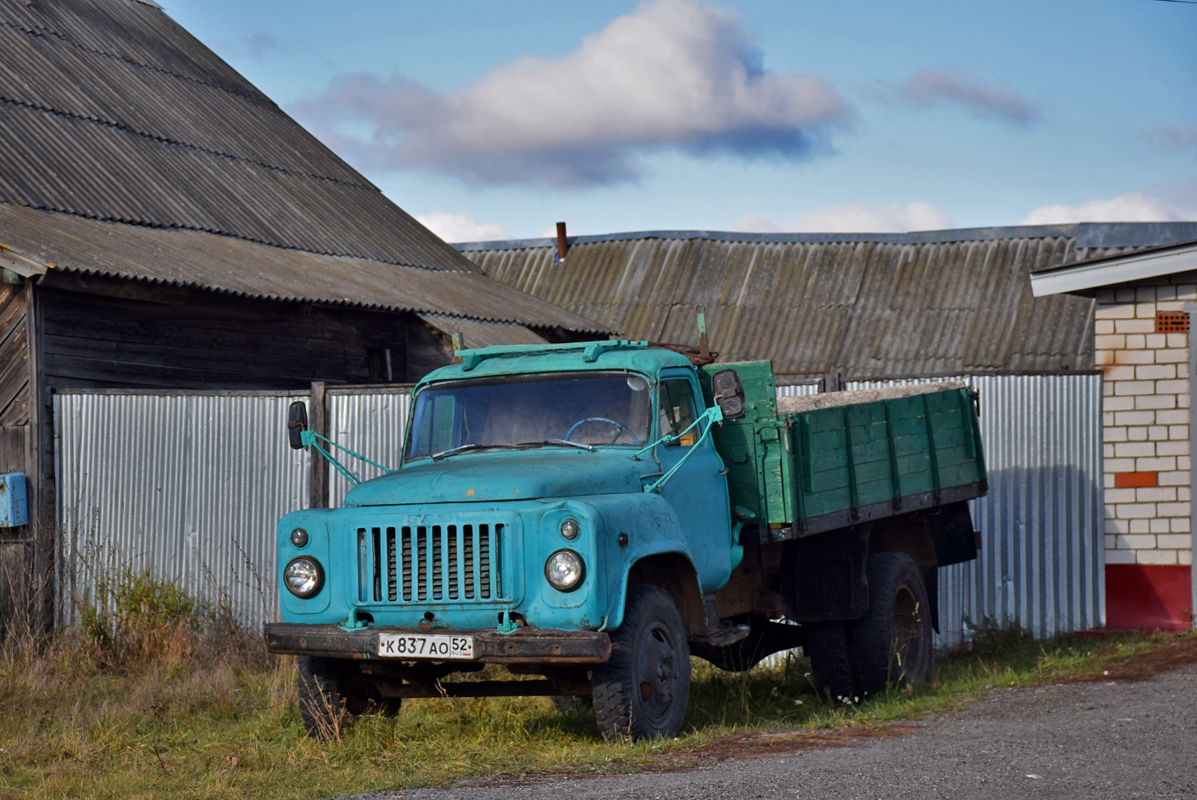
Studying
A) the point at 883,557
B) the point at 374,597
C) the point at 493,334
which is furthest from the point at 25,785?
the point at 493,334

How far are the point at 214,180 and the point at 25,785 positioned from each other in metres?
11.6

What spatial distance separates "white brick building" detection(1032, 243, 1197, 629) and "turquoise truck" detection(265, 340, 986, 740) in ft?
7.40

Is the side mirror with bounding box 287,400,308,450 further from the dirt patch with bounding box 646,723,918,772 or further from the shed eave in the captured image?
the shed eave

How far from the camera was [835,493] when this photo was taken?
802 centimetres

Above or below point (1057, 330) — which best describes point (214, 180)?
above

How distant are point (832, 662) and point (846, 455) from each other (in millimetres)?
1376

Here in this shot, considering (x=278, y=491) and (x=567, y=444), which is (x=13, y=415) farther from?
(x=567, y=444)

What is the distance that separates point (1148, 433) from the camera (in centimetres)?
1055

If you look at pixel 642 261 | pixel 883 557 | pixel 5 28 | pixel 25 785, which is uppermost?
pixel 5 28

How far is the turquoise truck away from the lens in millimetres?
6156

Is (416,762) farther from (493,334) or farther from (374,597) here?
(493,334)

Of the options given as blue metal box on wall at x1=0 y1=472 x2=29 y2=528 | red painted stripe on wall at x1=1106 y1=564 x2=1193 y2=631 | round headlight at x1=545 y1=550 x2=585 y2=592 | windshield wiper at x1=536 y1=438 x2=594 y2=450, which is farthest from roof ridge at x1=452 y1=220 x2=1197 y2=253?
round headlight at x1=545 y1=550 x2=585 y2=592

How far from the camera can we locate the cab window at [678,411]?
285 inches

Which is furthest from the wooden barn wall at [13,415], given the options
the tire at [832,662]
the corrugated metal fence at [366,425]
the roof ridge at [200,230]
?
the tire at [832,662]
